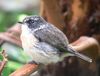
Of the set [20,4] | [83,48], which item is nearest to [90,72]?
[83,48]

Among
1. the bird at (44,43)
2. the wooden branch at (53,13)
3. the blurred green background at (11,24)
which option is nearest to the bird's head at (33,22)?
the bird at (44,43)

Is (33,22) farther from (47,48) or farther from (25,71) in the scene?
(25,71)

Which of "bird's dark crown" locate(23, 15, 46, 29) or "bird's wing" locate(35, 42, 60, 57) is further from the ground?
"bird's dark crown" locate(23, 15, 46, 29)

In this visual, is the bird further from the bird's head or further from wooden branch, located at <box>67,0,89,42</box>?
wooden branch, located at <box>67,0,89,42</box>

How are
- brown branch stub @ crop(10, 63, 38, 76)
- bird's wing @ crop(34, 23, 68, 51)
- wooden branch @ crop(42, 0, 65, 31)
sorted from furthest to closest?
1. wooden branch @ crop(42, 0, 65, 31)
2. bird's wing @ crop(34, 23, 68, 51)
3. brown branch stub @ crop(10, 63, 38, 76)

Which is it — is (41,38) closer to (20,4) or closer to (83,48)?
(83,48)

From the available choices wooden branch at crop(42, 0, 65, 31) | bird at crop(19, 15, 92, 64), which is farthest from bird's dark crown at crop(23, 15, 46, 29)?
wooden branch at crop(42, 0, 65, 31)
